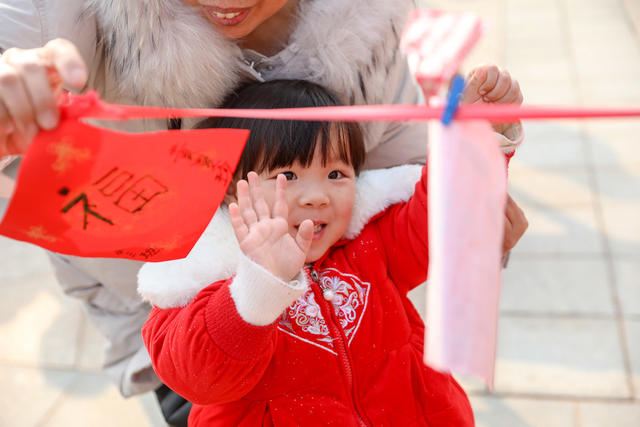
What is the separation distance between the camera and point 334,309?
1021 millimetres

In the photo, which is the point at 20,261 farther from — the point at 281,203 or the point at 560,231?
the point at 560,231

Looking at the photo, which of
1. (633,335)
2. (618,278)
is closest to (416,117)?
(633,335)

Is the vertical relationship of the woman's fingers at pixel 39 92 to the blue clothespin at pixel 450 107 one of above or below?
above

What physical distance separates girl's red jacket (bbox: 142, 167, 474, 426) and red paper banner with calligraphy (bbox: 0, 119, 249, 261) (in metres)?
0.16

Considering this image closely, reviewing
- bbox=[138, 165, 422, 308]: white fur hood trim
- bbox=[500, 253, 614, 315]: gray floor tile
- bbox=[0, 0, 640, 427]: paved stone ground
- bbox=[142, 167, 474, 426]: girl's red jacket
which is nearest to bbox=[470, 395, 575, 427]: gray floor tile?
bbox=[0, 0, 640, 427]: paved stone ground

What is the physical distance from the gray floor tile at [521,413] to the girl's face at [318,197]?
2.46 ft

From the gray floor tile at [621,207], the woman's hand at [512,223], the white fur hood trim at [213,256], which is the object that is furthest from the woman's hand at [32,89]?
the gray floor tile at [621,207]

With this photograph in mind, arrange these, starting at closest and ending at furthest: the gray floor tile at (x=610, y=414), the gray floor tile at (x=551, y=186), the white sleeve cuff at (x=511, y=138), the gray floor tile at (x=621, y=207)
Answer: the white sleeve cuff at (x=511, y=138) < the gray floor tile at (x=610, y=414) < the gray floor tile at (x=621, y=207) < the gray floor tile at (x=551, y=186)

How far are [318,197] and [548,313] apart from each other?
1.04m

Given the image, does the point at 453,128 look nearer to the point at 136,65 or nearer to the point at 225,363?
the point at 225,363

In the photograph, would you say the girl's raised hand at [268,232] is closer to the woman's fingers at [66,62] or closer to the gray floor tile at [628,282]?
the woman's fingers at [66,62]

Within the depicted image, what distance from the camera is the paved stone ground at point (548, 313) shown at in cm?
154

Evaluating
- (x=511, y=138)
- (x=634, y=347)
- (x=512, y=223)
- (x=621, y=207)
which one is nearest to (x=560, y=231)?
(x=621, y=207)

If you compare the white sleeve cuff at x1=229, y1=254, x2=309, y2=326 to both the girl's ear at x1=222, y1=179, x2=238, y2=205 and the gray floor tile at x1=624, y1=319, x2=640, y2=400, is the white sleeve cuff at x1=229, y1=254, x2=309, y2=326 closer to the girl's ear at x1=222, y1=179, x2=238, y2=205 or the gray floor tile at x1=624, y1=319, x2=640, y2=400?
the girl's ear at x1=222, y1=179, x2=238, y2=205
